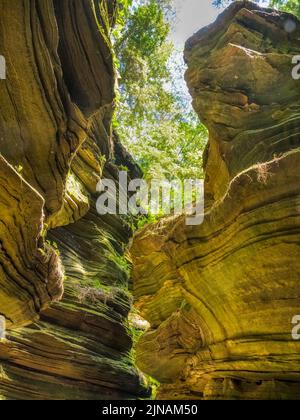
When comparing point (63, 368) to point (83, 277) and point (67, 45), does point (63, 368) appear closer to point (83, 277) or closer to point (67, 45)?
point (83, 277)

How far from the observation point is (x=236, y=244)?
521cm

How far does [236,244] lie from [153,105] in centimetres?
1196

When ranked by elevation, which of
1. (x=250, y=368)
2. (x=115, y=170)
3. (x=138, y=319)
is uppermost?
(x=115, y=170)

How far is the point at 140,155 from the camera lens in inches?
674

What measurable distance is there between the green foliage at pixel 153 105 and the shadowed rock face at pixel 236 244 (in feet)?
18.5

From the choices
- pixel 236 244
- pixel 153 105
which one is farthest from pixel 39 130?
pixel 153 105

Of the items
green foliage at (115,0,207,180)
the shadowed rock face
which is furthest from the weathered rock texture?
green foliage at (115,0,207,180)

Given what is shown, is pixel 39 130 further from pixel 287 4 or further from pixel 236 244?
pixel 287 4

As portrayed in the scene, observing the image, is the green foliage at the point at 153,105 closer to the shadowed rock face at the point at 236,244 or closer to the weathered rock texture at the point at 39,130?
the shadowed rock face at the point at 236,244

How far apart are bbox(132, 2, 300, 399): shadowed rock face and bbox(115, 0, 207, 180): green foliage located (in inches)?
222

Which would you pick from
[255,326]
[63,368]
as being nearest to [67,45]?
[255,326]

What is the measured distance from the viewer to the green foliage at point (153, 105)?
14.9m

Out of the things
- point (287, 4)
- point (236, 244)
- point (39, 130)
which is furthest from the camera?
point (287, 4)
